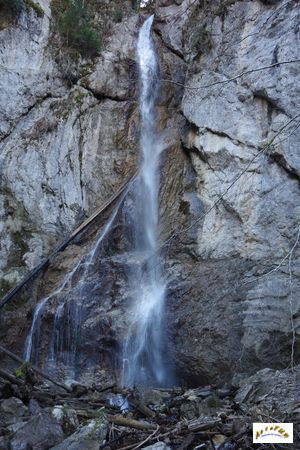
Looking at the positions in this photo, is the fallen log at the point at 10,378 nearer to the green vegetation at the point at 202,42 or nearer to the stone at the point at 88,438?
the stone at the point at 88,438

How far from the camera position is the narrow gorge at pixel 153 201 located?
27.2 ft

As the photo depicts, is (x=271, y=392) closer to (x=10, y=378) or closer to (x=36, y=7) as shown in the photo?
(x=10, y=378)

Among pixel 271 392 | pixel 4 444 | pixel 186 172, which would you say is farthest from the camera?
pixel 186 172

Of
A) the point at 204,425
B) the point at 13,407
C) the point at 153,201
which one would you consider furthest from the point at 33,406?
the point at 153,201

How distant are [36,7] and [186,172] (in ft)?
22.5

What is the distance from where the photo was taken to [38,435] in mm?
4617

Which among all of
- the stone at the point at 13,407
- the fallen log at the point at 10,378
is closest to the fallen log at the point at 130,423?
the stone at the point at 13,407

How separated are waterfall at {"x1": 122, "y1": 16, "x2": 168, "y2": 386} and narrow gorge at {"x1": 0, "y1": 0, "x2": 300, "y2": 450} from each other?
0.12 ft

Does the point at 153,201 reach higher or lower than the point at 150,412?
higher

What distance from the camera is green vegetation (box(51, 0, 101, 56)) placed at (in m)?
13.7

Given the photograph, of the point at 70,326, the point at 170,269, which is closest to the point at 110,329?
the point at 70,326

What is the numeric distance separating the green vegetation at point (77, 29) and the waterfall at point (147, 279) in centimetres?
211

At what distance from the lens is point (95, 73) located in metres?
13.7

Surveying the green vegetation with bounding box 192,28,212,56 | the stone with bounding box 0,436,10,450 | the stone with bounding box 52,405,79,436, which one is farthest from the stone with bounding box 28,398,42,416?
the green vegetation with bounding box 192,28,212,56
